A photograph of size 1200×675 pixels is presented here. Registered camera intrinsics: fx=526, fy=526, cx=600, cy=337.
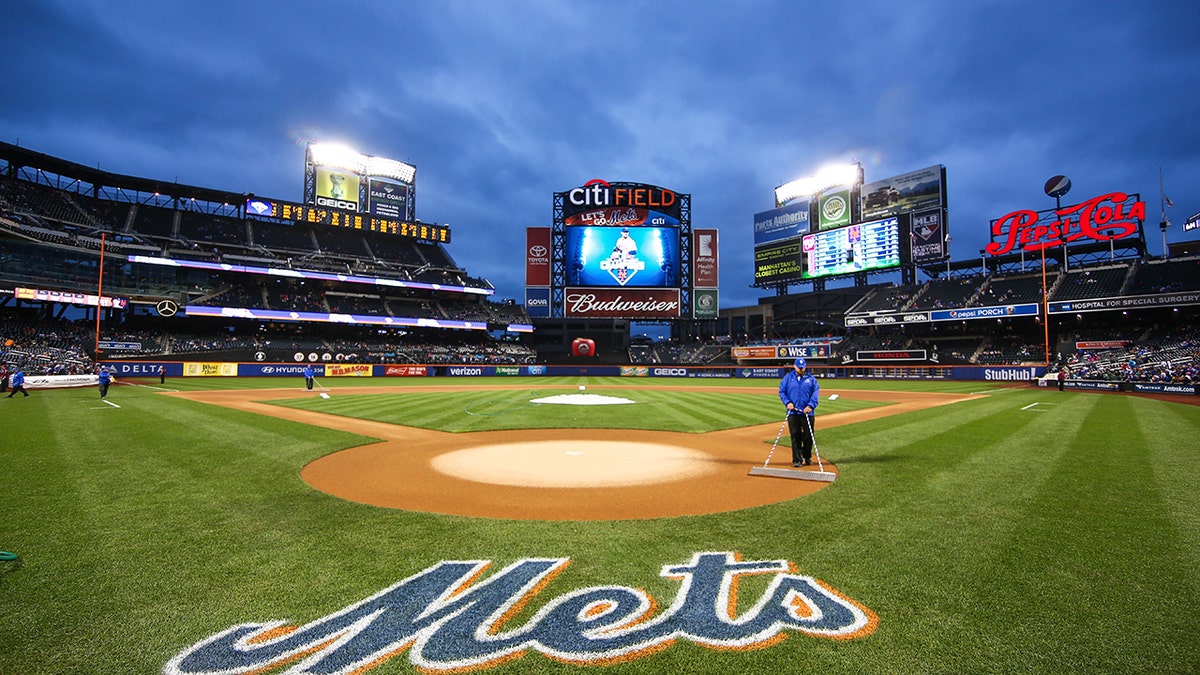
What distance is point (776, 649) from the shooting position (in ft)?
10.5

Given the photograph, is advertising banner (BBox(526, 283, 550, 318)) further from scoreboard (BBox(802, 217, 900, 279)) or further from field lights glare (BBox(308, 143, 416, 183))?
scoreboard (BBox(802, 217, 900, 279))

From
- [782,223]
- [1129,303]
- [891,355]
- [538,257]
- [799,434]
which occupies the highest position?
[782,223]

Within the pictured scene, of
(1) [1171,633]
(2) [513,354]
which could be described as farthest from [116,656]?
(2) [513,354]

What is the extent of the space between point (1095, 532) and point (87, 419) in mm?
21231

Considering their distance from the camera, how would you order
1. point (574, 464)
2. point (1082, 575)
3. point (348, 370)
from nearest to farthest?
point (1082, 575) < point (574, 464) < point (348, 370)

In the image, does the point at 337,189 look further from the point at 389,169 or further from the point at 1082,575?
the point at 1082,575

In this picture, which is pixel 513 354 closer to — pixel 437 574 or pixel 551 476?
pixel 551 476

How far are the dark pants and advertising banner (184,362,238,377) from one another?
4816 cm

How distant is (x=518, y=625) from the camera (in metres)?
3.48

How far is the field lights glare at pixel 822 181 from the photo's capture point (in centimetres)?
5647

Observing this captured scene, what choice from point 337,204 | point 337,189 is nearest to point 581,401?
point 337,204

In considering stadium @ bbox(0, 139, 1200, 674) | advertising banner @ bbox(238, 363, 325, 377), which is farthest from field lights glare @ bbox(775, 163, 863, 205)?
advertising banner @ bbox(238, 363, 325, 377)

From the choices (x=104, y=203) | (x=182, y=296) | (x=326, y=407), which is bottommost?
(x=326, y=407)

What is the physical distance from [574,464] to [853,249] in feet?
179
